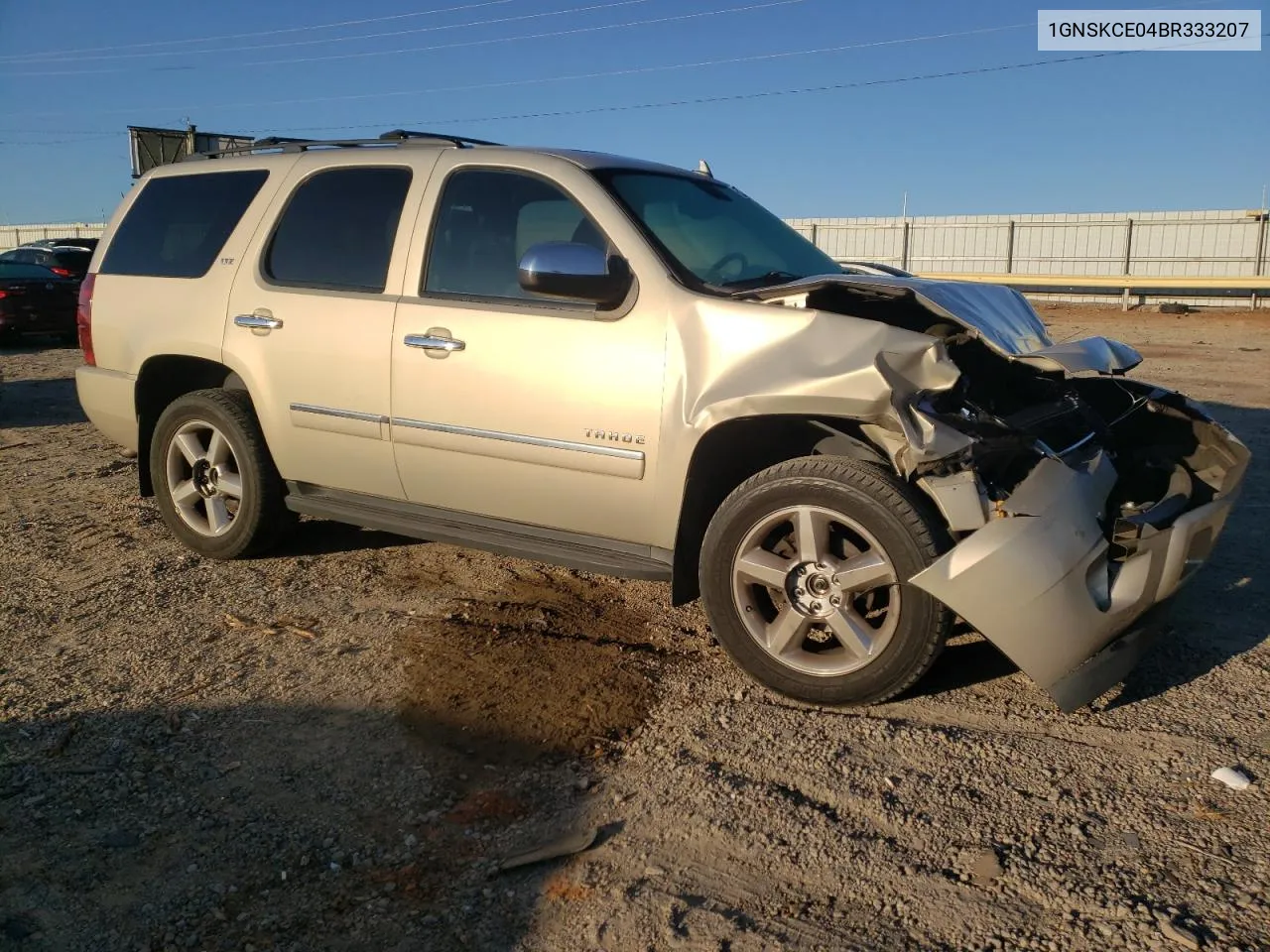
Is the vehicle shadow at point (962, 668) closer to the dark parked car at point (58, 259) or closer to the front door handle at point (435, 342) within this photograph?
the front door handle at point (435, 342)

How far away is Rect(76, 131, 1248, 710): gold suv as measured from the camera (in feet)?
10.7

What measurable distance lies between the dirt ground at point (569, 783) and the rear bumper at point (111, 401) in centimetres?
100

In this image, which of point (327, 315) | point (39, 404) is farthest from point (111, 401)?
point (39, 404)

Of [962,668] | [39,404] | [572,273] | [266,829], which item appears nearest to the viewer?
[266,829]

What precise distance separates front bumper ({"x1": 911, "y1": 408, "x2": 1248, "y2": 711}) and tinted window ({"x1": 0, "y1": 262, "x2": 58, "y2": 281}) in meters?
16.7

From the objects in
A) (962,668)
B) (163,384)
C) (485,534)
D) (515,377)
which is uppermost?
(515,377)

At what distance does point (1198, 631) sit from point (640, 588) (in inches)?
94.2

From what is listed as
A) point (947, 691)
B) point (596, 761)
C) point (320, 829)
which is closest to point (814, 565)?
point (947, 691)

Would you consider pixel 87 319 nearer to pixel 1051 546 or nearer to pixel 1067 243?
pixel 1051 546

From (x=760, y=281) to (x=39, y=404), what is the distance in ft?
29.5

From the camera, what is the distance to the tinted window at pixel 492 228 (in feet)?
13.6

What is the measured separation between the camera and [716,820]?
9.27 feet

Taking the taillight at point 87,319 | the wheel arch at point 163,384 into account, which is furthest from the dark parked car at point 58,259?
the wheel arch at point 163,384

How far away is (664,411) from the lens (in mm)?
3691
